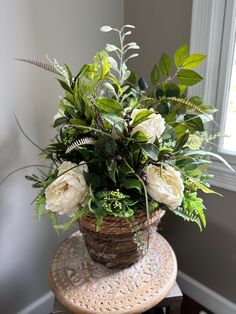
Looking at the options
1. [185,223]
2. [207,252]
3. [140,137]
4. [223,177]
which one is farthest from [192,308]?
[140,137]

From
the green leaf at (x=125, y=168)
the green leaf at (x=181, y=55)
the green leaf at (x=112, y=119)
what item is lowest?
the green leaf at (x=125, y=168)

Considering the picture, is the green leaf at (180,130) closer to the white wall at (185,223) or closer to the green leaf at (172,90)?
the green leaf at (172,90)

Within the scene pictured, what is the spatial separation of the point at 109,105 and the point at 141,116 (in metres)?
0.09

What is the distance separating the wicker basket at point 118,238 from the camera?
71 centimetres

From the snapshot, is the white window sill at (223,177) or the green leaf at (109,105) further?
the white window sill at (223,177)

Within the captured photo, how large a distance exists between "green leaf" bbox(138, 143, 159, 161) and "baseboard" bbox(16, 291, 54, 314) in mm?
Result: 1041

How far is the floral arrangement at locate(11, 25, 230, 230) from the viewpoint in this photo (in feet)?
2.13

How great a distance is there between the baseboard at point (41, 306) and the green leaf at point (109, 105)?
42.2 inches

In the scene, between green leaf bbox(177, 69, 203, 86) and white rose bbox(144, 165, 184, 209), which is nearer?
white rose bbox(144, 165, 184, 209)

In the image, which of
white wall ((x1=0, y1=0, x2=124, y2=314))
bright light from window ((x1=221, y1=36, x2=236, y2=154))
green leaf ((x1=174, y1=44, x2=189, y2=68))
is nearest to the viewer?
green leaf ((x1=174, y1=44, x2=189, y2=68))

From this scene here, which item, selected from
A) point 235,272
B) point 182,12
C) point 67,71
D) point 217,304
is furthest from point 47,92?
point 217,304

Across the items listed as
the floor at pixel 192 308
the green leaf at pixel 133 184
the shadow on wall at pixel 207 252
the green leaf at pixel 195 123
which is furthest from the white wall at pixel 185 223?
the green leaf at pixel 133 184

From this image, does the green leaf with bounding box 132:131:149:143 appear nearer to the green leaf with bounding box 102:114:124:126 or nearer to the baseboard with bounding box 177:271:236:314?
the green leaf with bounding box 102:114:124:126

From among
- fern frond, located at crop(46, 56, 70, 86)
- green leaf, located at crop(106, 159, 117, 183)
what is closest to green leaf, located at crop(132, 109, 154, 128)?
green leaf, located at crop(106, 159, 117, 183)
